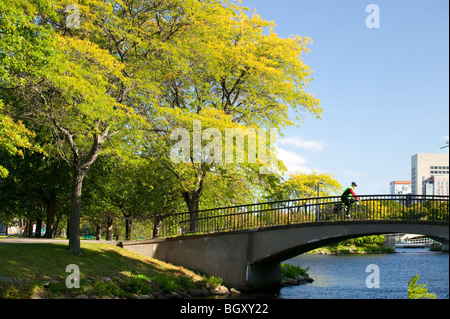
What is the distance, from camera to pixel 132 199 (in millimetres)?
38406

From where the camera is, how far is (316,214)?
2195 cm

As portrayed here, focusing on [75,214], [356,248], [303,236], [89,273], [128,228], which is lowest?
[356,248]

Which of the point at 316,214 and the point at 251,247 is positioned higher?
the point at 316,214

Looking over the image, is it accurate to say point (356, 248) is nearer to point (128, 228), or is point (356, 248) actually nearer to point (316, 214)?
point (128, 228)

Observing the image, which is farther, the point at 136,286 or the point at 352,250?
the point at 352,250

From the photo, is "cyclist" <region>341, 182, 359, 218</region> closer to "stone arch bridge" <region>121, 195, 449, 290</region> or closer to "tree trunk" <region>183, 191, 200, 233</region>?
"stone arch bridge" <region>121, 195, 449, 290</region>

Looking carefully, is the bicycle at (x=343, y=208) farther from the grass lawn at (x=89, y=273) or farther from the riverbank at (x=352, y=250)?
the riverbank at (x=352, y=250)

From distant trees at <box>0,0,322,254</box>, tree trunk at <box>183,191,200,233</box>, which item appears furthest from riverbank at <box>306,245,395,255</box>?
tree trunk at <box>183,191,200,233</box>

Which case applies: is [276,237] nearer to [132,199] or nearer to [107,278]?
[107,278]

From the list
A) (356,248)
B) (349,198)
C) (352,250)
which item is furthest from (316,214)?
(356,248)

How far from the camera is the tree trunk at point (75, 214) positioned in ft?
66.0

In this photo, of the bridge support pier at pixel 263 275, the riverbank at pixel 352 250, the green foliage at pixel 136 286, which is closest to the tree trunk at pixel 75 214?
the green foliage at pixel 136 286

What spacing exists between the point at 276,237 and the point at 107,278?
7.64 m

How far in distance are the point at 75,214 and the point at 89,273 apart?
268 cm
